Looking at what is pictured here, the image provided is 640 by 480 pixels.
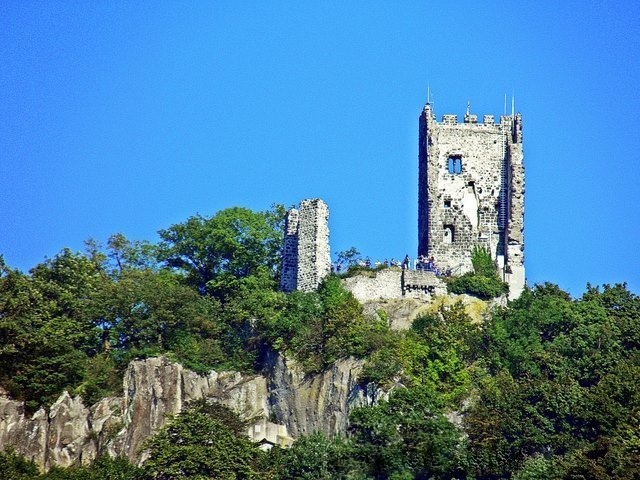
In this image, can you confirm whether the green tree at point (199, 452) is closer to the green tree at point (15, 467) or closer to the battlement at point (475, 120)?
the green tree at point (15, 467)

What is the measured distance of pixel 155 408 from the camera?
79625 mm

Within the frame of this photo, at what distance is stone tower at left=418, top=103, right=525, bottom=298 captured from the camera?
88000 millimetres

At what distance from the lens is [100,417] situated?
262ft

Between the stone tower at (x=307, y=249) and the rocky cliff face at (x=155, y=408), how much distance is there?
4.33 m

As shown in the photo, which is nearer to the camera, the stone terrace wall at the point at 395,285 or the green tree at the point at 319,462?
the green tree at the point at 319,462

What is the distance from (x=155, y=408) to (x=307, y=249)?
9.51m

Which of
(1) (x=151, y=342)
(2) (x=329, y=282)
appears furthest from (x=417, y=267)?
(1) (x=151, y=342)

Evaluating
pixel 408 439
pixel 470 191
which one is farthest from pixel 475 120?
pixel 408 439

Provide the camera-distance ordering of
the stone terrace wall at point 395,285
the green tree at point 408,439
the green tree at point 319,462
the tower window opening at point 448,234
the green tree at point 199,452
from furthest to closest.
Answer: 1. the tower window opening at point 448,234
2. the stone terrace wall at point 395,285
3. the green tree at point 408,439
4. the green tree at point 319,462
5. the green tree at point 199,452

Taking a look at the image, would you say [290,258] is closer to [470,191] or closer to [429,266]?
[429,266]

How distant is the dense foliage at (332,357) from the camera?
74.5m

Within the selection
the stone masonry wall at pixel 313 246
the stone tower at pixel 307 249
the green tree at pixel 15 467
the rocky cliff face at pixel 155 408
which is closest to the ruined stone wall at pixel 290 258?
the stone tower at pixel 307 249

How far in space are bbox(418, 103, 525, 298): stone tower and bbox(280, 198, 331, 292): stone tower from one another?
17.8ft

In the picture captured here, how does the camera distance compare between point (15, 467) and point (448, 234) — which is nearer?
point (15, 467)
